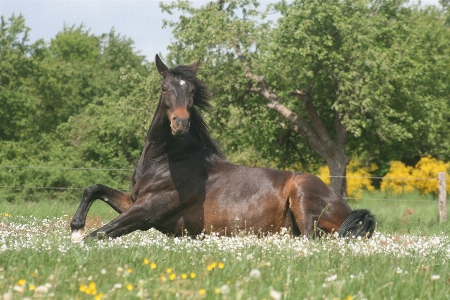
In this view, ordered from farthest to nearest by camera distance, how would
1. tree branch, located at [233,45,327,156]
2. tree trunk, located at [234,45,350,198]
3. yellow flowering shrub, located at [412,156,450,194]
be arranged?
yellow flowering shrub, located at [412,156,450,194], tree trunk, located at [234,45,350,198], tree branch, located at [233,45,327,156]

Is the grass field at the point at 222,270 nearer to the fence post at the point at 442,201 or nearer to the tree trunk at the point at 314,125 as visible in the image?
the fence post at the point at 442,201

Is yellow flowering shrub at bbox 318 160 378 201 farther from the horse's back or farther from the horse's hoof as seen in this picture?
the horse's hoof

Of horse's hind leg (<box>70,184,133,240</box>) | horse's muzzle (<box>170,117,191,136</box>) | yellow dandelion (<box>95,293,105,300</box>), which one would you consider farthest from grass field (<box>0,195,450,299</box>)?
horse's hind leg (<box>70,184,133,240</box>)

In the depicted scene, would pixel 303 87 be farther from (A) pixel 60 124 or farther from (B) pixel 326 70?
(A) pixel 60 124

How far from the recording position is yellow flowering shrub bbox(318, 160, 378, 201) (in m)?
35.8

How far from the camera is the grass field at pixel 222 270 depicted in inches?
179

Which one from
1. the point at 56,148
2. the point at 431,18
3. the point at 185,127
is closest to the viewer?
the point at 185,127

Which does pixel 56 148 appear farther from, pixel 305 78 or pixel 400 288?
pixel 400 288

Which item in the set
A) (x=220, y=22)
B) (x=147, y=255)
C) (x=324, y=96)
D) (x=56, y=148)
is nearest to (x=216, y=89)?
(x=220, y=22)

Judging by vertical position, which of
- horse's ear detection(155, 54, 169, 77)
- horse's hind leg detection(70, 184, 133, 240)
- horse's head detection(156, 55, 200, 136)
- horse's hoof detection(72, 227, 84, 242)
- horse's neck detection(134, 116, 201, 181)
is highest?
horse's ear detection(155, 54, 169, 77)

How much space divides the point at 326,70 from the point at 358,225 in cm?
1854

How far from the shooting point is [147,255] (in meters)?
6.02

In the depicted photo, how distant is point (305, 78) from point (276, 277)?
2208cm

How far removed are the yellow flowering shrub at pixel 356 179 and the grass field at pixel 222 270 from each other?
92.4ft
